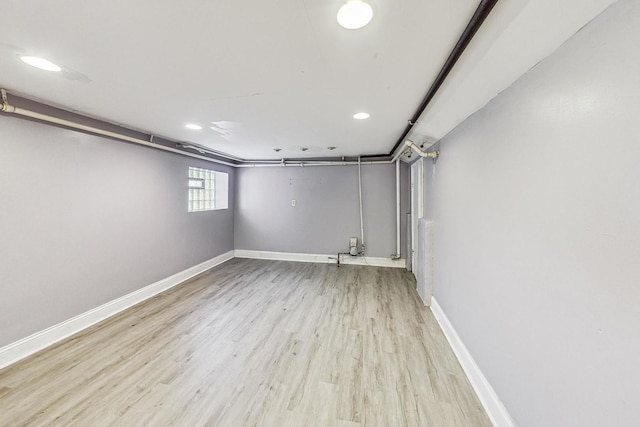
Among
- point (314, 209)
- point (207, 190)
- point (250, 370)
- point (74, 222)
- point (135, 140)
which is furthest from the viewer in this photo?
point (314, 209)

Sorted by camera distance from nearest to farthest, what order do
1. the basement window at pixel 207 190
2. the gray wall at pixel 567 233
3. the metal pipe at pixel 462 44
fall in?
the gray wall at pixel 567 233, the metal pipe at pixel 462 44, the basement window at pixel 207 190

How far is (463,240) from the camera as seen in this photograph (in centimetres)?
205

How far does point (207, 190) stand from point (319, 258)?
270 centimetres

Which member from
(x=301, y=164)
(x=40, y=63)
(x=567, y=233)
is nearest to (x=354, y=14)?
(x=567, y=233)

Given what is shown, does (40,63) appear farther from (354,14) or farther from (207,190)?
(207,190)

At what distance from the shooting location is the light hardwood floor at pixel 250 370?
154cm

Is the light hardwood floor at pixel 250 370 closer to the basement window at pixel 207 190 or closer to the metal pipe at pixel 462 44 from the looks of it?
the basement window at pixel 207 190

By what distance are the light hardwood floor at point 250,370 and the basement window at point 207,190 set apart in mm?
1876

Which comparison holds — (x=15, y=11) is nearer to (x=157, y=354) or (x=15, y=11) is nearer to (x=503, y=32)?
(x=503, y=32)

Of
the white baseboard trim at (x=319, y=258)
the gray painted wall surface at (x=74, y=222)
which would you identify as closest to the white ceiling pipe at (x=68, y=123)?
the gray painted wall surface at (x=74, y=222)

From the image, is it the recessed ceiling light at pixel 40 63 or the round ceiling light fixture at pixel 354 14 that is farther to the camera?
the recessed ceiling light at pixel 40 63

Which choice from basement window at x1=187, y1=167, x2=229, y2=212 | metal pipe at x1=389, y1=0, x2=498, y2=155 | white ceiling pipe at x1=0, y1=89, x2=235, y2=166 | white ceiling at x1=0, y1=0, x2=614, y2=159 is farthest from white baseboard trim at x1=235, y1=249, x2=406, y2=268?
metal pipe at x1=389, y1=0, x2=498, y2=155

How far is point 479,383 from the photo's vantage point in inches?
65.6

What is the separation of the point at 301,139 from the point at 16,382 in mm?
3454
